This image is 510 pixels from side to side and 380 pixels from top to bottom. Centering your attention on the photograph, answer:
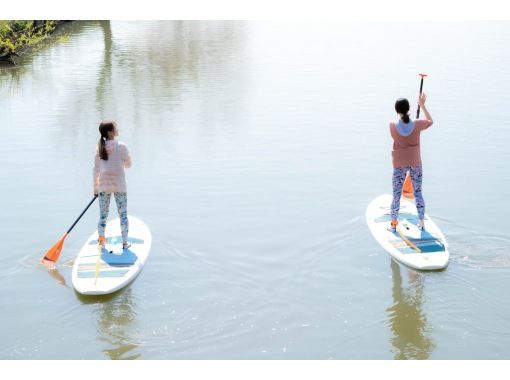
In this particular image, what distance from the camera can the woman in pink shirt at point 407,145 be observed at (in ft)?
24.5

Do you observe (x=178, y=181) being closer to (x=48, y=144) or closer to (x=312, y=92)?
(x=48, y=144)

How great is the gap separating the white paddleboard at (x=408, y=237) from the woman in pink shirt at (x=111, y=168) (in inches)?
112

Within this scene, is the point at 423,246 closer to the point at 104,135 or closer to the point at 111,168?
the point at 111,168

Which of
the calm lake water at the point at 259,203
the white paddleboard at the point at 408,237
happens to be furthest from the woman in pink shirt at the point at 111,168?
the white paddleboard at the point at 408,237

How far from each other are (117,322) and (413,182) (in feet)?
11.5

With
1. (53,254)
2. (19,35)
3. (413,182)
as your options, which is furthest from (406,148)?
(19,35)

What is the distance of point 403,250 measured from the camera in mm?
7477

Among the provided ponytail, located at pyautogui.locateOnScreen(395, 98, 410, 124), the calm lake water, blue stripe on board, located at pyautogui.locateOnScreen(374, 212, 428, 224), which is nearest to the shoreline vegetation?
the calm lake water

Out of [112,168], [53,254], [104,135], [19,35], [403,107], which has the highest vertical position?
[403,107]

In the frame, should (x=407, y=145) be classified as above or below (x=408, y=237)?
above

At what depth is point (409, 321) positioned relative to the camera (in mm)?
6488

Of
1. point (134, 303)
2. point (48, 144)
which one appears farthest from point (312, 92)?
point (134, 303)

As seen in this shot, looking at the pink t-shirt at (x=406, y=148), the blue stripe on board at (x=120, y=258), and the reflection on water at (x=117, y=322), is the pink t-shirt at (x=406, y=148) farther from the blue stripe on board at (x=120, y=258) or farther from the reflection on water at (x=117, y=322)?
the reflection on water at (x=117, y=322)

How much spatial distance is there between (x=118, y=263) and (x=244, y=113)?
7.25 metres
